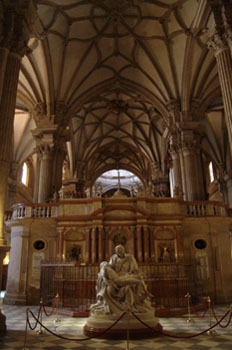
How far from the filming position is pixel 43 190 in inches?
687

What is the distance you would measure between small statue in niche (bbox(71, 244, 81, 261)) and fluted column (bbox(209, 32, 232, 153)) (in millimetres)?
8649

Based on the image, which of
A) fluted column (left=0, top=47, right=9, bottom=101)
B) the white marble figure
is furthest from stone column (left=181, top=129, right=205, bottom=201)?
fluted column (left=0, top=47, right=9, bottom=101)

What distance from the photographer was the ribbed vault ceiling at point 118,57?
16656 mm

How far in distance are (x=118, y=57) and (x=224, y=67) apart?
11841 millimetres

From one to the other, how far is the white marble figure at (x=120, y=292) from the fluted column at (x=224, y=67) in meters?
4.98

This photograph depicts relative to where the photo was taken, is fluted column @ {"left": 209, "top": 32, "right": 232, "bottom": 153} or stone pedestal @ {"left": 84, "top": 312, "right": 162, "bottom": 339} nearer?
stone pedestal @ {"left": 84, "top": 312, "right": 162, "bottom": 339}

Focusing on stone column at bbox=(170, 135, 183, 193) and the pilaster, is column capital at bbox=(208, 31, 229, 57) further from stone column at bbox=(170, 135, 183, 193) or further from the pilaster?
stone column at bbox=(170, 135, 183, 193)

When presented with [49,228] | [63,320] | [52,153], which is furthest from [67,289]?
[52,153]

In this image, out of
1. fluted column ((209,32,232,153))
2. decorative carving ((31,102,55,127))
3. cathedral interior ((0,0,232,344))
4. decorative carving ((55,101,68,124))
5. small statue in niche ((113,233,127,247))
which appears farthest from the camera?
decorative carving ((55,101,68,124))

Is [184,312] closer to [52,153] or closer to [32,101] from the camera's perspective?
[52,153]

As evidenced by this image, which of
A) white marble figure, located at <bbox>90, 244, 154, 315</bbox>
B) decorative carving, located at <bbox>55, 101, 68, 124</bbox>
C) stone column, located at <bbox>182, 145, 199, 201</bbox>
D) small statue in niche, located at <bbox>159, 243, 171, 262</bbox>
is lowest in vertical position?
white marble figure, located at <bbox>90, 244, 154, 315</bbox>

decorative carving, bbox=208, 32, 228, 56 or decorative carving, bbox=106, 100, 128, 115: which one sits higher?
decorative carving, bbox=106, 100, 128, 115

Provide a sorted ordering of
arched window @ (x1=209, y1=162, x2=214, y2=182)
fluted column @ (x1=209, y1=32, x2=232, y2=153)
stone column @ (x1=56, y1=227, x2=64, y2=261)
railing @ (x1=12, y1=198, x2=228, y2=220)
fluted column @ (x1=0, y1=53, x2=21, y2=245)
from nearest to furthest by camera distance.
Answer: fluted column @ (x1=0, y1=53, x2=21, y2=245) → fluted column @ (x1=209, y1=32, x2=232, y2=153) → stone column @ (x1=56, y1=227, x2=64, y2=261) → railing @ (x1=12, y1=198, x2=228, y2=220) → arched window @ (x1=209, y1=162, x2=214, y2=182)

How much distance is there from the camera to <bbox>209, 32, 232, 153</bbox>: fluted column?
9.52m
